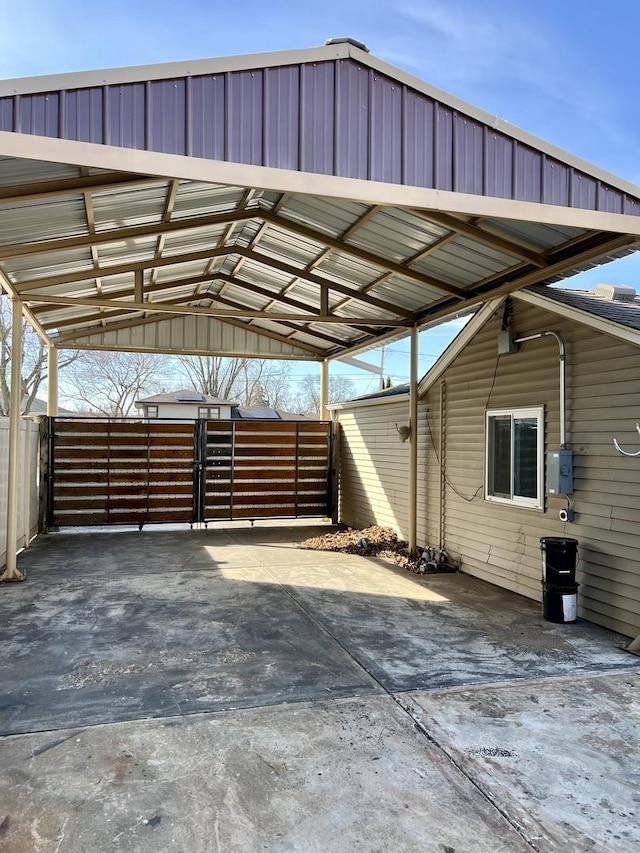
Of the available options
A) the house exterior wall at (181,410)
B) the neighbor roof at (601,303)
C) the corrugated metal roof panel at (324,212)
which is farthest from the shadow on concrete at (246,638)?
the house exterior wall at (181,410)

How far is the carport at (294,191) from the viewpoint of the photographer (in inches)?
122

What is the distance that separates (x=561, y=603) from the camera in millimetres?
4828

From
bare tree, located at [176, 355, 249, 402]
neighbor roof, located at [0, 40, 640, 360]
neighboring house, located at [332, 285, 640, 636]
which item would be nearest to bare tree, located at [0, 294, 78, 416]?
bare tree, located at [176, 355, 249, 402]

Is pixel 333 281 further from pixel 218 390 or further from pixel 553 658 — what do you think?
pixel 218 390

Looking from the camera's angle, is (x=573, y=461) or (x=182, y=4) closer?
(x=573, y=461)

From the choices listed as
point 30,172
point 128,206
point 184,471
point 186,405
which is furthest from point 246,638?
point 186,405

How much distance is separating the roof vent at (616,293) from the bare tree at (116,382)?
988 inches

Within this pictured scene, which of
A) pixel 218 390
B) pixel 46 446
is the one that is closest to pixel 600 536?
pixel 46 446

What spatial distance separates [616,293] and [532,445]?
188 centimetres

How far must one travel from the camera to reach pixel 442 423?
738 cm

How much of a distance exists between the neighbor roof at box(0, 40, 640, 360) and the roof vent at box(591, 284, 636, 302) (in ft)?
3.15

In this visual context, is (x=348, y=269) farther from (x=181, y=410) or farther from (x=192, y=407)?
(x=181, y=410)

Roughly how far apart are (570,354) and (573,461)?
3.12 ft

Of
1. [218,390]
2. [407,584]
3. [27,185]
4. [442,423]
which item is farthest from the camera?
[218,390]
